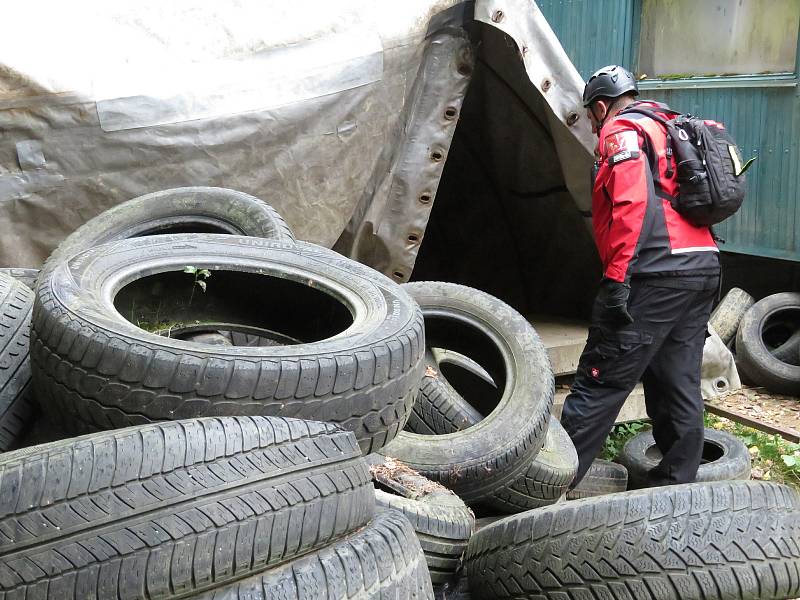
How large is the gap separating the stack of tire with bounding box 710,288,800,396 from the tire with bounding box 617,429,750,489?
155 centimetres


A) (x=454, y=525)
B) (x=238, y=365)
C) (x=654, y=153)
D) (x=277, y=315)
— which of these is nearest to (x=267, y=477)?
(x=238, y=365)

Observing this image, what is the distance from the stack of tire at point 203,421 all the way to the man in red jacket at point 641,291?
5.27 ft

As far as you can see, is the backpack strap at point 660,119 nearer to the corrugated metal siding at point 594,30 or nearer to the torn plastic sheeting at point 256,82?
the torn plastic sheeting at point 256,82

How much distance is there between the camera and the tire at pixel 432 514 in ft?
9.21

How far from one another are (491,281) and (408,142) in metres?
1.92

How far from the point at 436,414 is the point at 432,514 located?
101 centimetres

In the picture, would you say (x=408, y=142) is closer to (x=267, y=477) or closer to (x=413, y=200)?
(x=413, y=200)

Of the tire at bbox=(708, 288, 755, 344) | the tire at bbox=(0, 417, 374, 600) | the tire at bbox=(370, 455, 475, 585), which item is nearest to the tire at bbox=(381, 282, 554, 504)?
the tire at bbox=(370, 455, 475, 585)

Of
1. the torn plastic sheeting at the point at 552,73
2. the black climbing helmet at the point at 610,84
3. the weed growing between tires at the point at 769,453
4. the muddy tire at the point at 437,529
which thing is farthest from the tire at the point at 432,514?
the weed growing between tires at the point at 769,453

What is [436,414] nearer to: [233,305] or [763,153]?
[233,305]

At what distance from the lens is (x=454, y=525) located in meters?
2.92

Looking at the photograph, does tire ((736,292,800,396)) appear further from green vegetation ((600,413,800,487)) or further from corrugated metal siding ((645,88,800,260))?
green vegetation ((600,413,800,487))

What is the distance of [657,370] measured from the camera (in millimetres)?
4621

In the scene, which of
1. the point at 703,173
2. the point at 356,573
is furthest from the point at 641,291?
the point at 356,573
